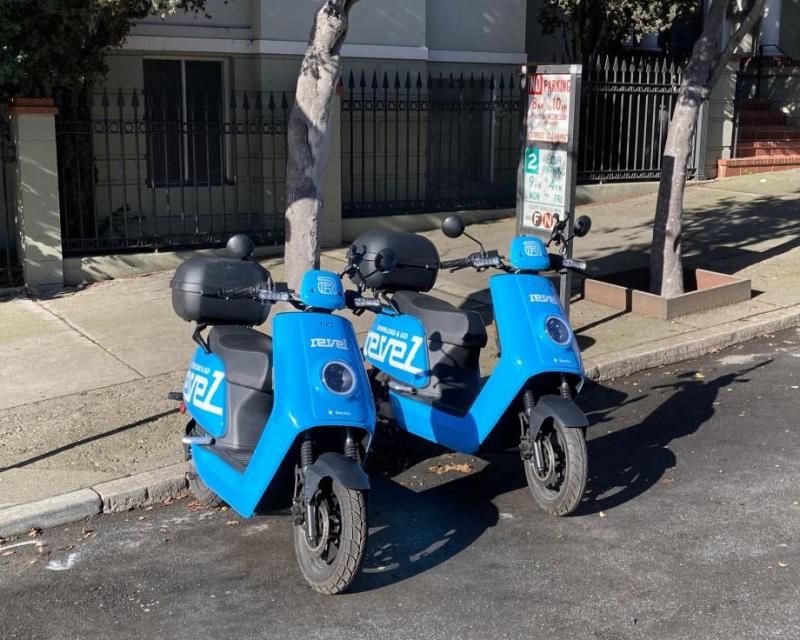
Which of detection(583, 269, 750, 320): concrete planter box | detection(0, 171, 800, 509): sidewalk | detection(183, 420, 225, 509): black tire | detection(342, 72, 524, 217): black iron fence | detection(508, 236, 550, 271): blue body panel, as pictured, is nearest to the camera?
detection(183, 420, 225, 509): black tire

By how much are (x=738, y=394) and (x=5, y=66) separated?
6.69 m

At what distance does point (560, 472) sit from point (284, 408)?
149 cm

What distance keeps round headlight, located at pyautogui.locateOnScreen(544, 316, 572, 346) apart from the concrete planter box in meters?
3.57

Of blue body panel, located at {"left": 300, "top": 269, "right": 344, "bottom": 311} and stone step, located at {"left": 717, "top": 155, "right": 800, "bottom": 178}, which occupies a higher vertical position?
blue body panel, located at {"left": 300, "top": 269, "right": 344, "bottom": 311}

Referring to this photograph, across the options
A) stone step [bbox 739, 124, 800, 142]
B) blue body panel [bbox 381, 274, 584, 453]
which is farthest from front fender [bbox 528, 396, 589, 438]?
stone step [bbox 739, 124, 800, 142]

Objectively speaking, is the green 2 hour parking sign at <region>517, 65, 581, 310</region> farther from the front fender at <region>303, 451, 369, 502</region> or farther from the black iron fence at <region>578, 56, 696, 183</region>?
the black iron fence at <region>578, 56, 696, 183</region>

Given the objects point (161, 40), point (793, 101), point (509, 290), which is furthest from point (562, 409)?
point (793, 101)

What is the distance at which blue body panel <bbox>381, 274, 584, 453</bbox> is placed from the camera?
509cm

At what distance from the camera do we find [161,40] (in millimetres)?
12039

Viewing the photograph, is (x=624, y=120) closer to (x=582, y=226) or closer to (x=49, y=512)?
(x=582, y=226)

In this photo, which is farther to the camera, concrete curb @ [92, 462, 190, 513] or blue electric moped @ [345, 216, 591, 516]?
concrete curb @ [92, 462, 190, 513]

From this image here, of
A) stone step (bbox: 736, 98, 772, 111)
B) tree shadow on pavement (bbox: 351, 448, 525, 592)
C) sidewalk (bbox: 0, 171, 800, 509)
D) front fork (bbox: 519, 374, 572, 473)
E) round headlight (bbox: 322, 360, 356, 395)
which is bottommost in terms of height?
tree shadow on pavement (bbox: 351, 448, 525, 592)

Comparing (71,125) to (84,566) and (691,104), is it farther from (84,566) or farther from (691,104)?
(84,566)

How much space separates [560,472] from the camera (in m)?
5.02
